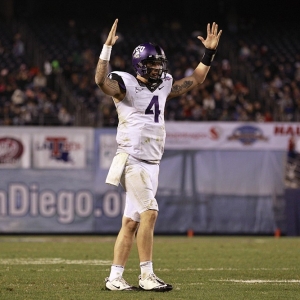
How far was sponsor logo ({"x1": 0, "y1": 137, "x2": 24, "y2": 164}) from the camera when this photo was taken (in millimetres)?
18266

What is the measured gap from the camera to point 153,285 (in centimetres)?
695

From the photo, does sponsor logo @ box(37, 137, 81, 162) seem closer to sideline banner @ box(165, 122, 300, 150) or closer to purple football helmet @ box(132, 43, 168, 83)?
sideline banner @ box(165, 122, 300, 150)

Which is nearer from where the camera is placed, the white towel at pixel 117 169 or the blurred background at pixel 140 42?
the white towel at pixel 117 169

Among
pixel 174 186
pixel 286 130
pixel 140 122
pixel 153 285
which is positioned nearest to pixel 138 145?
pixel 140 122

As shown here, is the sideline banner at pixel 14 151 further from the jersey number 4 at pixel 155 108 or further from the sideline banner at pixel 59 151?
the jersey number 4 at pixel 155 108

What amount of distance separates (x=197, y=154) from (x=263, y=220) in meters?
2.05

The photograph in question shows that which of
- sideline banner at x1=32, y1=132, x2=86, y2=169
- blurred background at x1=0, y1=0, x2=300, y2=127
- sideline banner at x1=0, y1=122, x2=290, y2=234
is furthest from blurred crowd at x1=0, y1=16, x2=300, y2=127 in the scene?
sideline banner at x1=0, y1=122, x2=290, y2=234

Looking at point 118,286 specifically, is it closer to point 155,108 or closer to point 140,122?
point 140,122

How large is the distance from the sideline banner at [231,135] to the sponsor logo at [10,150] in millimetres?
3181

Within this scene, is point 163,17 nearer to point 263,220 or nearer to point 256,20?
point 256,20

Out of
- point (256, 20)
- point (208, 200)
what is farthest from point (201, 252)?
point (256, 20)

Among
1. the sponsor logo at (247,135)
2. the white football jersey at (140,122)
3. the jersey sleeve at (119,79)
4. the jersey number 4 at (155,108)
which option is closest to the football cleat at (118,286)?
the white football jersey at (140,122)

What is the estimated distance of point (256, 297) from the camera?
6.48m

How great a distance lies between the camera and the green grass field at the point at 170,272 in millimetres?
6730
